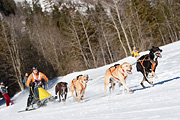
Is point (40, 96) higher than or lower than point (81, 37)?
lower

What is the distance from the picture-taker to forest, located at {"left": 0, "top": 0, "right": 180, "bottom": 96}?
24.6 meters

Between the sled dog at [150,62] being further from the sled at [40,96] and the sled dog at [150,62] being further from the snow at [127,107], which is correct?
the sled at [40,96]

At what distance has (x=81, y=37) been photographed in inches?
1224

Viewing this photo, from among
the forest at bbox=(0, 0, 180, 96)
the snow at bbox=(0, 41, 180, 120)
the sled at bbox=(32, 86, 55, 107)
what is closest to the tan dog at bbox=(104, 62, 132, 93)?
the snow at bbox=(0, 41, 180, 120)

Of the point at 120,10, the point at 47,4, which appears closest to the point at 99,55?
the point at 120,10

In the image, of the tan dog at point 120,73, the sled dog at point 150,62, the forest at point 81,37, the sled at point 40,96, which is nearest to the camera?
the tan dog at point 120,73

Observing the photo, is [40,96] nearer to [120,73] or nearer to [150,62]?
[120,73]

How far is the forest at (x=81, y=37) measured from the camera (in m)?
24.6

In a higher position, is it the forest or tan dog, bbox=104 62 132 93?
the forest

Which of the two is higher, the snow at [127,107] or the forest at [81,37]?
the forest at [81,37]

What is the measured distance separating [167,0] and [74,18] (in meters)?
22.8

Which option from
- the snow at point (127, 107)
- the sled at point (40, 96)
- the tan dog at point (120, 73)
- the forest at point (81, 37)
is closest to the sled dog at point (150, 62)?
the snow at point (127, 107)

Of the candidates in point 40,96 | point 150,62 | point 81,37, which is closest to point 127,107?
point 150,62

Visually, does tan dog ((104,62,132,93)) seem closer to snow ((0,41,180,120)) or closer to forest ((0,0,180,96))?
snow ((0,41,180,120))
